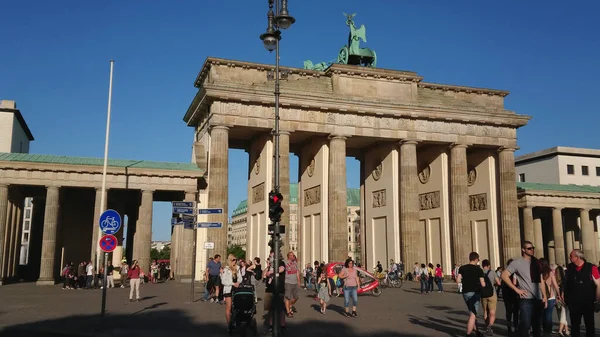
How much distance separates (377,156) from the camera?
45.2 m

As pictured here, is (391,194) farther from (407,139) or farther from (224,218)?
(224,218)

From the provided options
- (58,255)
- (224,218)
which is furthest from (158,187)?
(58,255)

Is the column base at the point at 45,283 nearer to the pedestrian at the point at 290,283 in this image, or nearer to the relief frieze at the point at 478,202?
the pedestrian at the point at 290,283

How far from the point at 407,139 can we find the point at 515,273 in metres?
31.9

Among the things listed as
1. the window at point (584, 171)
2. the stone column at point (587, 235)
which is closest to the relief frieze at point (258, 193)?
the stone column at point (587, 235)

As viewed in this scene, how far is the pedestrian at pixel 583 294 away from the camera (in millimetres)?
9477

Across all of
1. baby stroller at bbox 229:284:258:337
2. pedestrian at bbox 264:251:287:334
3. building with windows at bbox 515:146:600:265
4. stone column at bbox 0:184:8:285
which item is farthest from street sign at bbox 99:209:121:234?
building with windows at bbox 515:146:600:265

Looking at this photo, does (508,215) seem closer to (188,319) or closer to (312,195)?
(312,195)

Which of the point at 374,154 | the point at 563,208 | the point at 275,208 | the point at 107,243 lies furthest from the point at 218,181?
the point at 563,208

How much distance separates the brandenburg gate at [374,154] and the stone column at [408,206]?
79 mm

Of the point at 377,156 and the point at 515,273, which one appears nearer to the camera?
the point at 515,273

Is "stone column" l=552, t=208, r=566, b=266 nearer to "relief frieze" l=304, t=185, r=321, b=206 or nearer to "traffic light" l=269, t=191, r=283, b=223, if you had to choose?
"relief frieze" l=304, t=185, r=321, b=206

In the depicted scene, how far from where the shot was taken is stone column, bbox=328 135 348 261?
126 feet

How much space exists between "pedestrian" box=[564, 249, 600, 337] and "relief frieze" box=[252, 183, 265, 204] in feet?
101
